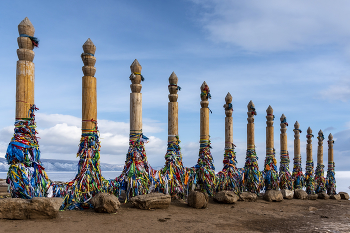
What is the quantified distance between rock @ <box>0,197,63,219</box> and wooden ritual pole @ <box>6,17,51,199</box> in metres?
0.80

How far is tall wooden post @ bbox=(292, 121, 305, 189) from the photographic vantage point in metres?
16.0

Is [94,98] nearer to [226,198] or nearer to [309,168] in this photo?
[226,198]

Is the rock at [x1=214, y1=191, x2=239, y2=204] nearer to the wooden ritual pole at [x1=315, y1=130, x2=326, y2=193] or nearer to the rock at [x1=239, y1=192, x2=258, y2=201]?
the rock at [x1=239, y1=192, x2=258, y2=201]

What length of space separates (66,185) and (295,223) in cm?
556

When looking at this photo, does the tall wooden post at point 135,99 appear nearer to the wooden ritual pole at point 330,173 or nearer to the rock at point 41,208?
the rock at point 41,208

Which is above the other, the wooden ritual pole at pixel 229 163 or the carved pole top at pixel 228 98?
the carved pole top at pixel 228 98

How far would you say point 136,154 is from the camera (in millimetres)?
8797

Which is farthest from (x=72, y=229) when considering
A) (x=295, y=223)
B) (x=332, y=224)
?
(x=332, y=224)

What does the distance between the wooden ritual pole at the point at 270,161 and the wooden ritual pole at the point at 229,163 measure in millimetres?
2219

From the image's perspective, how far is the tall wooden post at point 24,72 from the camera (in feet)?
24.2

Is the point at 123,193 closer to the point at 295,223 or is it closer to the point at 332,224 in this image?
the point at 295,223

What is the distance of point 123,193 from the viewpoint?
893cm

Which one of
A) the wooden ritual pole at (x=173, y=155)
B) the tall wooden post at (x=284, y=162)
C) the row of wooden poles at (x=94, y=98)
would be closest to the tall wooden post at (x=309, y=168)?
the tall wooden post at (x=284, y=162)

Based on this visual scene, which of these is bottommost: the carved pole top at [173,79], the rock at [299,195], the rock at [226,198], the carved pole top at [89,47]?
the rock at [299,195]
